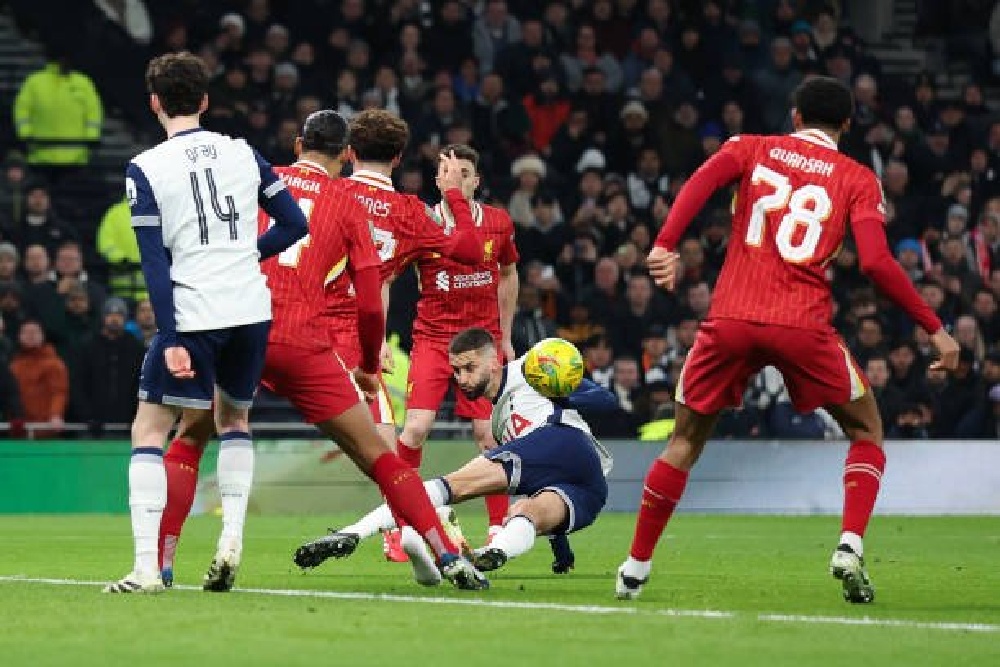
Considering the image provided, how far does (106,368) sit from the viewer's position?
19.6 m

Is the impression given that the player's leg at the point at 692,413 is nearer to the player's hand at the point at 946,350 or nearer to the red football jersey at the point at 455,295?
the player's hand at the point at 946,350

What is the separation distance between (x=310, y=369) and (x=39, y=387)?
10.4m

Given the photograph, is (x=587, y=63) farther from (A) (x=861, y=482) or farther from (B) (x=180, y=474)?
(A) (x=861, y=482)

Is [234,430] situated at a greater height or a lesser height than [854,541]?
greater

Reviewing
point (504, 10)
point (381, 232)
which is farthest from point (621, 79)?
point (381, 232)

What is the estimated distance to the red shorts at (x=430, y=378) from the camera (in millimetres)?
13438

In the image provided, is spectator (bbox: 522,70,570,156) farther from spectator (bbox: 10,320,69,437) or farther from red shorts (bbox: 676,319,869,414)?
red shorts (bbox: 676,319,869,414)

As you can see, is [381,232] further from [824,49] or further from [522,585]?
[824,49]

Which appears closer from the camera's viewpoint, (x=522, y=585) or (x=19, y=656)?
(x=19, y=656)

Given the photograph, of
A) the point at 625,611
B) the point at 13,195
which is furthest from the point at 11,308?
the point at 625,611

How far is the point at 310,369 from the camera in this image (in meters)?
9.70

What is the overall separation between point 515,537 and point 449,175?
187 centimetres

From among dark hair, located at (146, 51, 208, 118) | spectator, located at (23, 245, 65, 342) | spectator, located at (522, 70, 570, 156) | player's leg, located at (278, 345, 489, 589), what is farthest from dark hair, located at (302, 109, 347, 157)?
spectator, located at (522, 70, 570, 156)

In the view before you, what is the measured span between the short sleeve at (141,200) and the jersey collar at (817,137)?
2.68m
